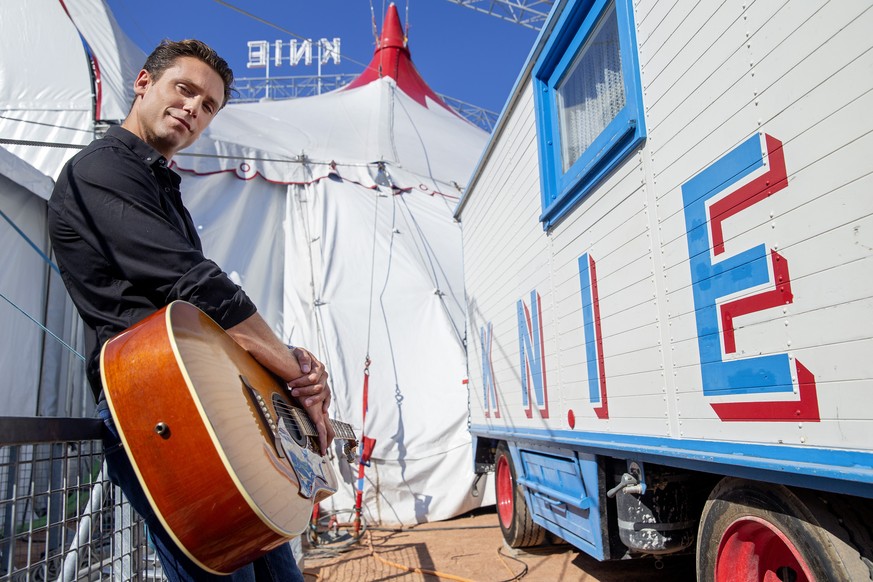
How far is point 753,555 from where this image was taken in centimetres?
198

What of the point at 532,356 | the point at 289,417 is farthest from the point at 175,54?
the point at 532,356

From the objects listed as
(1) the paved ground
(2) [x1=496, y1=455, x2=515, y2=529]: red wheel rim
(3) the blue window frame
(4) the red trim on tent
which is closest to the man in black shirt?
(3) the blue window frame

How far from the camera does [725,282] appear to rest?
1.87 metres

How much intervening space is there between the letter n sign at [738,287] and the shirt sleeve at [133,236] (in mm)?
1401

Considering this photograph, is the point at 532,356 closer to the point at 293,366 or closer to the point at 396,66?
the point at 293,366

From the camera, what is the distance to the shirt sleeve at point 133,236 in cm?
127

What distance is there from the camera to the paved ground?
14.0 ft

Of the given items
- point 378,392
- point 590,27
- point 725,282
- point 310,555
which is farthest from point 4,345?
point 725,282

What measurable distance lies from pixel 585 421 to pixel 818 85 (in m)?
1.95

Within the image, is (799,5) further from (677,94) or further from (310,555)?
(310,555)

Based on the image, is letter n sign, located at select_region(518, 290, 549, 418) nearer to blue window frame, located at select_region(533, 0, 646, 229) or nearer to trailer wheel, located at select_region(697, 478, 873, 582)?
blue window frame, located at select_region(533, 0, 646, 229)

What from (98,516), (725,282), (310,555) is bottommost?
(310,555)

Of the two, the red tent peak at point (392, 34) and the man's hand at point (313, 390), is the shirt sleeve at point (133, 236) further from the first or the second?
the red tent peak at point (392, 34)

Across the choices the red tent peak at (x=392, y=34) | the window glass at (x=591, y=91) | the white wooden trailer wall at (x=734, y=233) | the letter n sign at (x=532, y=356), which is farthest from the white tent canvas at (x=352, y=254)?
the red tent peak at (x=392, y=34)
